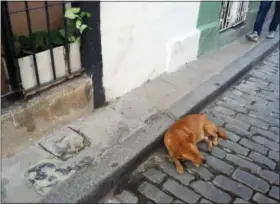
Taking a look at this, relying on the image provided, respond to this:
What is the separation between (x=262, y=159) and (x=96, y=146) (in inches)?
65.6

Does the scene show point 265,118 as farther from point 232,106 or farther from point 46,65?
point 46,65

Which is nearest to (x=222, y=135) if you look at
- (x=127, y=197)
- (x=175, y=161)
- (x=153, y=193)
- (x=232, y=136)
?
(x=232, y=136)

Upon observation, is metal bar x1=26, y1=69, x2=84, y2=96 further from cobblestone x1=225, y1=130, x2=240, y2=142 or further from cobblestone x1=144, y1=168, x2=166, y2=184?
cobblestone x1=225, y1=130, x2=240, y2=142

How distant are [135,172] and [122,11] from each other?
5.35 feet

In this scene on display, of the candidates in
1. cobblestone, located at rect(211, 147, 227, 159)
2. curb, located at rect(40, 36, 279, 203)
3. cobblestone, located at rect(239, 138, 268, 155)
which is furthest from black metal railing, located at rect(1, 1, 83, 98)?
cobblestone, located at rect(239, 138, 268, 155)

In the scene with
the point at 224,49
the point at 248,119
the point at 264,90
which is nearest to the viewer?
the point at 248,119

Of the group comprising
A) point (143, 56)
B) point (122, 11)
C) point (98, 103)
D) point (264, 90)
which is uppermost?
point (122, 11)

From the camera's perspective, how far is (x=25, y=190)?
246 cm

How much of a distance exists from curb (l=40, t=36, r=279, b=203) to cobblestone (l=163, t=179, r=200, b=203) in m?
0.36

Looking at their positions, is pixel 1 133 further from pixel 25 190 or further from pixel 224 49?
pixel 224 49

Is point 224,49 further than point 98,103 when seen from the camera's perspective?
Yes

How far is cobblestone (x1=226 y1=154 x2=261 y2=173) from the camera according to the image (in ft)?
10.2

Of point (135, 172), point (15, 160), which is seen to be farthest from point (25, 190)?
point (135, 172)

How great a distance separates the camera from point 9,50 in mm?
2596
